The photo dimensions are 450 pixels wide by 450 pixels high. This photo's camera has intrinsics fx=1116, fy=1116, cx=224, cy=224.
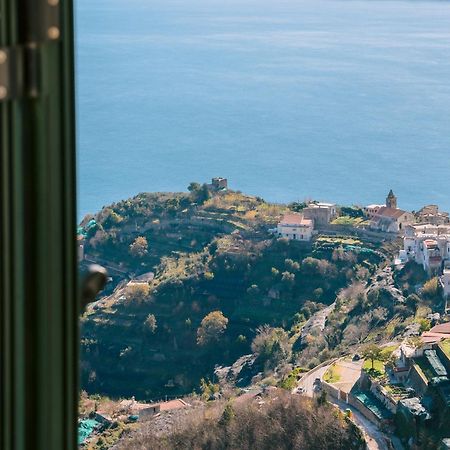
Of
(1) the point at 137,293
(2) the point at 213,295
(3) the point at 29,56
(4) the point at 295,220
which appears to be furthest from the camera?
(4) the point at 295,220

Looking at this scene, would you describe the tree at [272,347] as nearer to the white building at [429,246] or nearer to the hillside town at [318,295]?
the hillside town at [318,295]

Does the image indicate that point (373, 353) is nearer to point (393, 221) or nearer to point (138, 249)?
point (393, 221)

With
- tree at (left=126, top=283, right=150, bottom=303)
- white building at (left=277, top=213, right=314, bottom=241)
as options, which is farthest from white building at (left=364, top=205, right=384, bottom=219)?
tree at (left=126, top=283, right=150, bottom=303)

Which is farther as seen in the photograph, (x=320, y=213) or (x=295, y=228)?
(x=320, y=213)

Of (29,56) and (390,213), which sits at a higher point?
(29,56)

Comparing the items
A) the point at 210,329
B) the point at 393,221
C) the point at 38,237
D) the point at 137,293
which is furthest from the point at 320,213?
the point at 38,237

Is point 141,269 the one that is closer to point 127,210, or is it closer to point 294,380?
point 127,210
